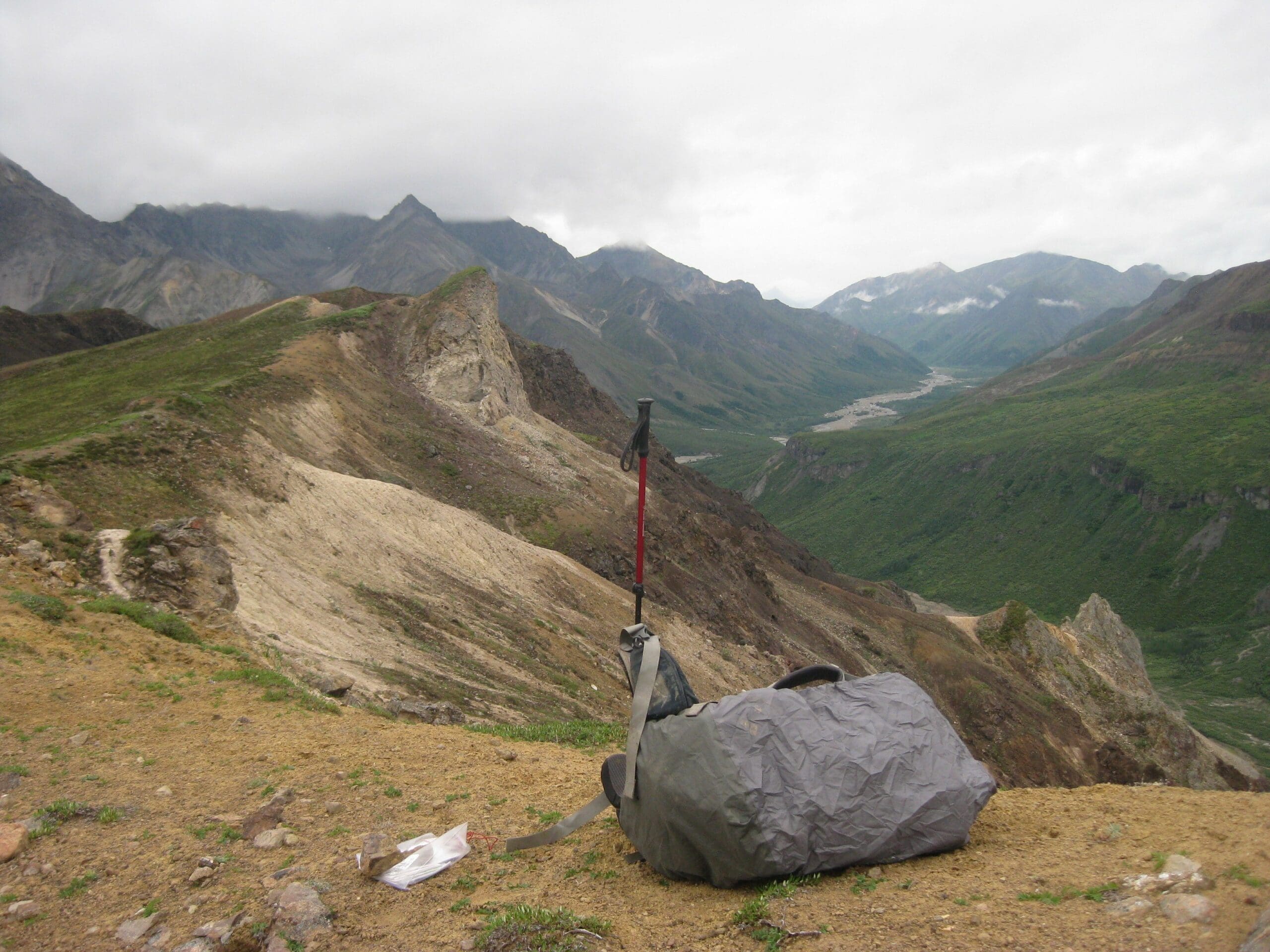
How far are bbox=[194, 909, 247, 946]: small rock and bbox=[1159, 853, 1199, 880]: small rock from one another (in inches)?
321

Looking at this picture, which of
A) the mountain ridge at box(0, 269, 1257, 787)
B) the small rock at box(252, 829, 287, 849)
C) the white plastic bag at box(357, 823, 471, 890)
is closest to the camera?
the white plastic bag at box(357, 823, 471, 890)

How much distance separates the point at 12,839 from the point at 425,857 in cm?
420

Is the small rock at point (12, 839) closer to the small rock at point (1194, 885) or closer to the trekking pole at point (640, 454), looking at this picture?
the trekking pole at point (640, 454)

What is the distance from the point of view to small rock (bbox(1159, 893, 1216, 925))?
202 inches

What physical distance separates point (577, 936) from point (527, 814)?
3.14 metres

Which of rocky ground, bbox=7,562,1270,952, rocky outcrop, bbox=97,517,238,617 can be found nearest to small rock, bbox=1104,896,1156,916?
rocky ground, bbox=7,562,1270,952

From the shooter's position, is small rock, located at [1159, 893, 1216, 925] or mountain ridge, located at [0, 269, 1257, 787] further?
mountain ridge, located at [0, 269, 1257, 787]

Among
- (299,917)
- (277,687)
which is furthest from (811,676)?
(277,687)

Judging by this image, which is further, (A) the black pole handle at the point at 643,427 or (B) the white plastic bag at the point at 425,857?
(A) the black pole handle at the point at 643,427

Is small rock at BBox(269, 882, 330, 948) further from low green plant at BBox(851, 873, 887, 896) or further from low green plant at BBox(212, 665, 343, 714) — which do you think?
low green plant at BBox(212, 665, 343, 714)

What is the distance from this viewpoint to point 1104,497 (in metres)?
128

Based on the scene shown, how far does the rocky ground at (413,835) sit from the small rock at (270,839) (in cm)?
2

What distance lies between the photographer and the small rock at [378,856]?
7.11 meters

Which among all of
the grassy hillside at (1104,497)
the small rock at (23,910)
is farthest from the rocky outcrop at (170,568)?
the grassy hillside at (1104,497)
